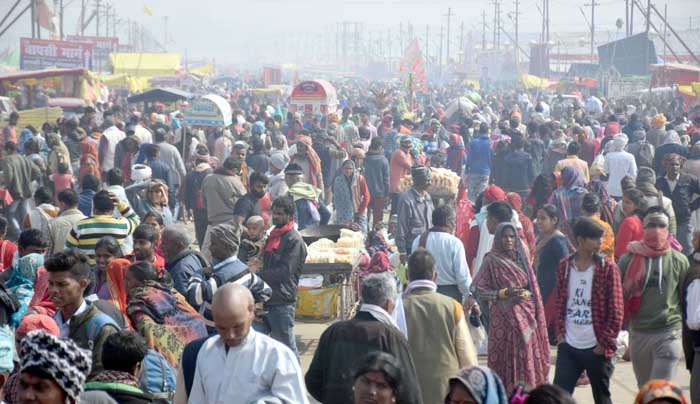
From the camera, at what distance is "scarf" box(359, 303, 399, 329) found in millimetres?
5965

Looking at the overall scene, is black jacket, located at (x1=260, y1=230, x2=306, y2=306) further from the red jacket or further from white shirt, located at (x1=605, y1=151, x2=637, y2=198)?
white shirt, located at (x1=605, y1=151, x2=637, y2=198)

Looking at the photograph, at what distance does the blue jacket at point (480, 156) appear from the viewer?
17.0m

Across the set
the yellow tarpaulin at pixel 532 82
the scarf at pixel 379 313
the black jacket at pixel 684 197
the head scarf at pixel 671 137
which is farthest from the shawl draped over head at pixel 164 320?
the yellow tarpaulin at pixel 532 82

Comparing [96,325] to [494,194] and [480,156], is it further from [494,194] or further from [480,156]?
[480,156]

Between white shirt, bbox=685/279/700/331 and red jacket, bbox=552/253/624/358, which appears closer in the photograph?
white shirt, bbox=685/279/700/331

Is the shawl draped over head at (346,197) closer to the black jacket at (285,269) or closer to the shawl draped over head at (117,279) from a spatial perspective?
the black jacket at (285,269)

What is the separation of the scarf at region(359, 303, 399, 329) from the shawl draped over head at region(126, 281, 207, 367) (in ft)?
3.36

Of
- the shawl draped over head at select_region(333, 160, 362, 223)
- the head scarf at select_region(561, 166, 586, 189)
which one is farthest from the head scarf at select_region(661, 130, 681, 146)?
the head scarf at select_region(561, 166, 586, 189)

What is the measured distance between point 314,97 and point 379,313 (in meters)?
20.9

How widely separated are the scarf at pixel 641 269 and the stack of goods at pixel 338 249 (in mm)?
3263

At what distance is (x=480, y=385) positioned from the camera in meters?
4.53

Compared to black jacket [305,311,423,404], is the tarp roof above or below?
above

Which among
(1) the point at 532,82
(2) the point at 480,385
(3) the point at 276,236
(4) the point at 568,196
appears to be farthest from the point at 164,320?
(1) the point at 532,82

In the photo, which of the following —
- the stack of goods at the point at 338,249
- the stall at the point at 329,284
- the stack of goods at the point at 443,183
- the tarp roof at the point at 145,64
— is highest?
the tarp roof at the point at 145,64
